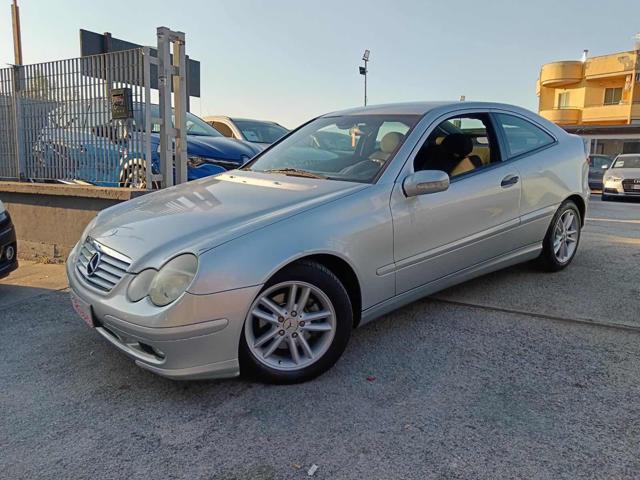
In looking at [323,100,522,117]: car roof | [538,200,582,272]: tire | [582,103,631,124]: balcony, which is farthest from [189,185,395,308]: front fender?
[582,103,631,124]: balcony

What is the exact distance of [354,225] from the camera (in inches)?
112

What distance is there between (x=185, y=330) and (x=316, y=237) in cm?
82

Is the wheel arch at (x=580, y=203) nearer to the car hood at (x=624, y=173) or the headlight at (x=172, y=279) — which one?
the headlight at (x=172, y=279)

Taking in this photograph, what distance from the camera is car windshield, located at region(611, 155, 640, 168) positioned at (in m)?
14.9

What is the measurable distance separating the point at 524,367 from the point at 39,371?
282cm

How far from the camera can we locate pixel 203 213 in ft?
9.43

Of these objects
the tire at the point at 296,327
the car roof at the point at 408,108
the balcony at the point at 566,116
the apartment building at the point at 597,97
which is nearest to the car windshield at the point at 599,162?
the apartment building at the point at 597,97

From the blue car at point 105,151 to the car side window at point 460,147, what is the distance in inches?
128

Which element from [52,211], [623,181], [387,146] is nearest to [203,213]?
[387,146]

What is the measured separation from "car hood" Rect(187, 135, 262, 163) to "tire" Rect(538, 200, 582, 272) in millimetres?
3719

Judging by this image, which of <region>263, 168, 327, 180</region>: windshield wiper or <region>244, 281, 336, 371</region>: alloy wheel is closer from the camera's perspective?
<region>244, 281, 336, 371</region>: alloy wheel

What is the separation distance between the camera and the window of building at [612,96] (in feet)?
111

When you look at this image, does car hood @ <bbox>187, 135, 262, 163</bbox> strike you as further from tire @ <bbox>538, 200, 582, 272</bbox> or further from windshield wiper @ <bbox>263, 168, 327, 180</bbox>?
tire @ <bbox>538, 200, 582, 272</bbox>

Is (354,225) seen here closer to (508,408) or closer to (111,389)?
(508,408)
